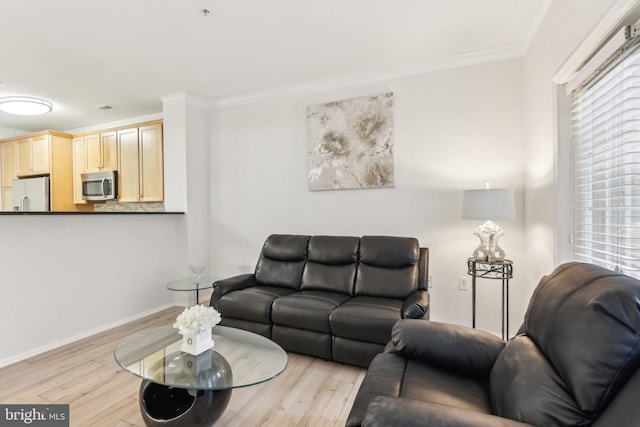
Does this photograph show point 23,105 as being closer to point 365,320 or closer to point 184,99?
point 184,99

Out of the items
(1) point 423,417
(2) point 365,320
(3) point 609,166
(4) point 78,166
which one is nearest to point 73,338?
(2) point 365,320

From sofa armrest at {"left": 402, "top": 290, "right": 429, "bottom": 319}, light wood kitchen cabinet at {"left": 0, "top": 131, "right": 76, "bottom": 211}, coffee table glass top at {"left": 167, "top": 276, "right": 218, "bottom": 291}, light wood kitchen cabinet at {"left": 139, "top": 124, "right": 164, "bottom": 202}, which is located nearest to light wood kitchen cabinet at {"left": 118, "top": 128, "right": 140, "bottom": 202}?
light wood kitchen cabinet at {"left": 139, "top": 124, "right": 164, "bottom": 202}

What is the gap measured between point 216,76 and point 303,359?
2.90 m

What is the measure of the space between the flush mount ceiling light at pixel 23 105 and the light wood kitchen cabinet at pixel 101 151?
78 centimetres

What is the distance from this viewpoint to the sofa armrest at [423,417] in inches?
35.3

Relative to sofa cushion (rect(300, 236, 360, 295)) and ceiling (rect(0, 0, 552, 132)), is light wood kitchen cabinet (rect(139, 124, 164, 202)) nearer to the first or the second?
ceiling (rect(0, 0, 552, 132))

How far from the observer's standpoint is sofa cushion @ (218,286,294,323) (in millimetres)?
2598

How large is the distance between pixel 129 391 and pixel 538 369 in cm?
229

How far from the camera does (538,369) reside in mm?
1097

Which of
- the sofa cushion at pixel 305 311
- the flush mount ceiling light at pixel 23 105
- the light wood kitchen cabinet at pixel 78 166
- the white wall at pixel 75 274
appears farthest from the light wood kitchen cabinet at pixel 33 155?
the sofa cushion at pixel 305 311

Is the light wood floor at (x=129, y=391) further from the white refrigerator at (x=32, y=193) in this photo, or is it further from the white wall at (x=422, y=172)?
the white refrigerator at (x=32, y=193)

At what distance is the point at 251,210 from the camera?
3949 millimetres

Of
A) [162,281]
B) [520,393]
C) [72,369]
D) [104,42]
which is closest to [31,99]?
[104,42]

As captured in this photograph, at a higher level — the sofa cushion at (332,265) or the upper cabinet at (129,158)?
the upper cabinet at (129,158)
